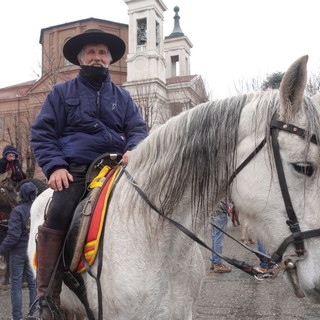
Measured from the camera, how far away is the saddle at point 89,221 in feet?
7.04

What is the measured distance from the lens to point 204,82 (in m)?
18.3

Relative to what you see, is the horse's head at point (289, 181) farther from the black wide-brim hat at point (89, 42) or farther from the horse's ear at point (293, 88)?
the black wide-brim hat at point (89, 42)

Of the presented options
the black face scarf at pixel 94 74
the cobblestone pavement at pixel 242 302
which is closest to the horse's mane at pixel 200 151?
the black face scarf at pixel 94 74

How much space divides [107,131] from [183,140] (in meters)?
0.90

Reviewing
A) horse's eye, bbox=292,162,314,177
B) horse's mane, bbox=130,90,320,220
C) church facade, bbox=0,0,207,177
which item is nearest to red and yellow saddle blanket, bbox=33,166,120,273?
horse's mane, bbox=130,90,320,220

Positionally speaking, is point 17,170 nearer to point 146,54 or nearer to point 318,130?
point 318,130

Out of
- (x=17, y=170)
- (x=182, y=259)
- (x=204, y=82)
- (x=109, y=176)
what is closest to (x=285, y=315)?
(x=182, y=259)

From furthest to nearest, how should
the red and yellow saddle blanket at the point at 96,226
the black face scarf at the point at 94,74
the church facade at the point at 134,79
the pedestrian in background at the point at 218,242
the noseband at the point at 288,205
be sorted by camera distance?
the church facade at the point at 134,79 < the pedestrian in background at the point at 218,242 < the black face scarf at the point at 94,74 < the red and yellow saddle blanket at the point at 96,226 < the noseband at the point at 288,205

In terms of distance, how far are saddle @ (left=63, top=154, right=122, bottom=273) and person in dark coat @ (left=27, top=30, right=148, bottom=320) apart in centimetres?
8

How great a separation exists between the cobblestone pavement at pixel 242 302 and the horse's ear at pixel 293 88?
10.8 ft

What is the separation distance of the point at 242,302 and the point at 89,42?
444cm

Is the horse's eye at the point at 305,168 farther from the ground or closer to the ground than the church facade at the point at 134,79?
closer to the ground

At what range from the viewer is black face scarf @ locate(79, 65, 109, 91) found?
2.64 meters

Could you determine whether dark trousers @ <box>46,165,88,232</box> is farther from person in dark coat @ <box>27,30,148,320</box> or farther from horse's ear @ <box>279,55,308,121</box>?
horse's ear @ <box>279,55,308,121</box>
